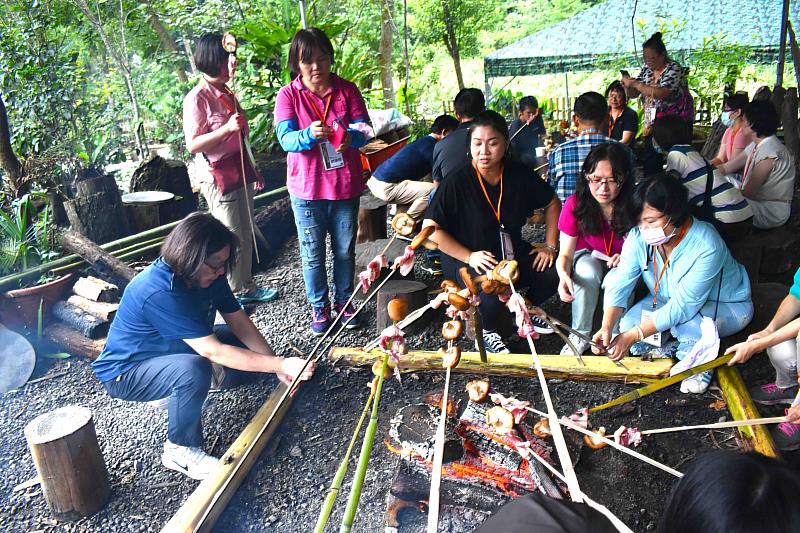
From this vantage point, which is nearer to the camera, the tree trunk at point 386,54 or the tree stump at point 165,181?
the tree stump at point 165,181

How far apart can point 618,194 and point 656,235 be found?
45 cm

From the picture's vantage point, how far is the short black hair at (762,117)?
13.5ft

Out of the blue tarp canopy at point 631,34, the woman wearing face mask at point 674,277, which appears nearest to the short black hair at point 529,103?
the blue tarp canopy at point 631,34

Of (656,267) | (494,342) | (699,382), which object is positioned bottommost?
(699,382)

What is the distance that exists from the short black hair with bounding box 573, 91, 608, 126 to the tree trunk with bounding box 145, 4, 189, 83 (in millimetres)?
9472

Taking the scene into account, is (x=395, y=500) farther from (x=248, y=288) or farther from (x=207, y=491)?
(x=248, y=288)

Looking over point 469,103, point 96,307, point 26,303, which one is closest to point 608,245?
point 469,103

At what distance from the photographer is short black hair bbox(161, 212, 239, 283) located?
8.04 feet

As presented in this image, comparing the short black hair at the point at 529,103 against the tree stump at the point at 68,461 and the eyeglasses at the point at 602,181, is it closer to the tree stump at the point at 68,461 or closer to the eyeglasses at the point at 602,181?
the eyeglasses at the point at 602,181

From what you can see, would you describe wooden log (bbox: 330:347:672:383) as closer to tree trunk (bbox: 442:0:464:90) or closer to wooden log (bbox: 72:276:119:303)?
wooden log (bbox: 72:276:119:303)

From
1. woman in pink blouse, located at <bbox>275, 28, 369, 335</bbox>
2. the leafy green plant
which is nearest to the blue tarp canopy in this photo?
woman in pink blouse, located at <bbox>275, 28, 369, 335</bbox>

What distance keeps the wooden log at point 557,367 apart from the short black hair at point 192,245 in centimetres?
123

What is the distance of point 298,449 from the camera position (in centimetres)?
278

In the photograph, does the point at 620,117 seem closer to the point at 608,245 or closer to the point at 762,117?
the point at 762,117
